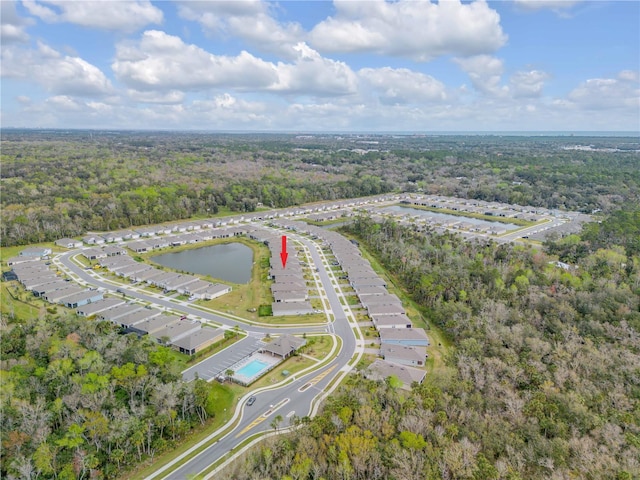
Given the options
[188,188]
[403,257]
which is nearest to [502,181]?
Result: [403,257]

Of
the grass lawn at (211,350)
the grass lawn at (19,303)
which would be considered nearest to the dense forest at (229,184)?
the grass lawn at (19,303)

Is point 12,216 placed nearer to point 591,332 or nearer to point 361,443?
point 361,443

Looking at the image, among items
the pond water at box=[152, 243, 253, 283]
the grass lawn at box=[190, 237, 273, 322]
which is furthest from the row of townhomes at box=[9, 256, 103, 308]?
the pond water at box=[152, 243, 253, 283]

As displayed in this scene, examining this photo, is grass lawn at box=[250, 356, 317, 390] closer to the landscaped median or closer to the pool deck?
the landscaped median

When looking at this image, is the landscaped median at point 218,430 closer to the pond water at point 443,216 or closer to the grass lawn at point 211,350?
the grass lawn at point 211,350

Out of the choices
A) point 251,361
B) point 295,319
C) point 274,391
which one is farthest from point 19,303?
point 274,391

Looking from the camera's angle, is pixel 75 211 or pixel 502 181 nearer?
pixel 75 211
